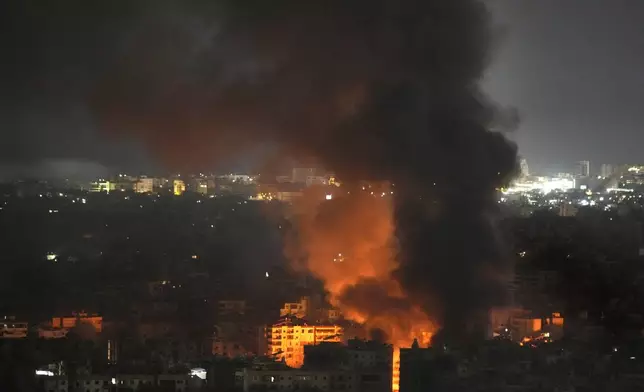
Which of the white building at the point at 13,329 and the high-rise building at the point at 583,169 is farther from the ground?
the high-rise building at the point at 583,169

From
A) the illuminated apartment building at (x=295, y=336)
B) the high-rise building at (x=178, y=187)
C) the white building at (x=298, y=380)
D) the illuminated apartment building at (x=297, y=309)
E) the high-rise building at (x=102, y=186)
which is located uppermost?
the high-rise building at (x=102, y=186)

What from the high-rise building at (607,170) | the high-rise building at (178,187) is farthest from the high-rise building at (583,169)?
the high-rise building at (178,187)

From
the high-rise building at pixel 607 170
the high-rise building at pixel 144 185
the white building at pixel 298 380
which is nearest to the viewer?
the white building at pixel 298 380

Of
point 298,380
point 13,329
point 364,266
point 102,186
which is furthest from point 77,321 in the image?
point 102,186

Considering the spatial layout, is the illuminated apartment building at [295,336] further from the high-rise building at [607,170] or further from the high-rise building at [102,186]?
the high-rise building at [607,170]

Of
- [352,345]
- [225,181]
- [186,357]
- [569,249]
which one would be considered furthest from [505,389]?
[225,181]

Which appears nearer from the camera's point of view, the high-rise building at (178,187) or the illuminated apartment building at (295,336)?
the illuminated apartment building at (295,336)

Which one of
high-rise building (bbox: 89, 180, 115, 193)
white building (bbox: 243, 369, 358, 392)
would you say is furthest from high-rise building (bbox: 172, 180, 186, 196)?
white building (bbox: 243, 369, 358, 392)

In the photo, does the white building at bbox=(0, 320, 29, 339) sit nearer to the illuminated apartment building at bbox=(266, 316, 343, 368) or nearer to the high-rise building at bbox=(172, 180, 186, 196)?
the illuminated apartment building at bbox=(266, 316, 343, 368)

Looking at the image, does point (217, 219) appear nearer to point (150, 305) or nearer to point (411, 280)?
point (150, 305)
